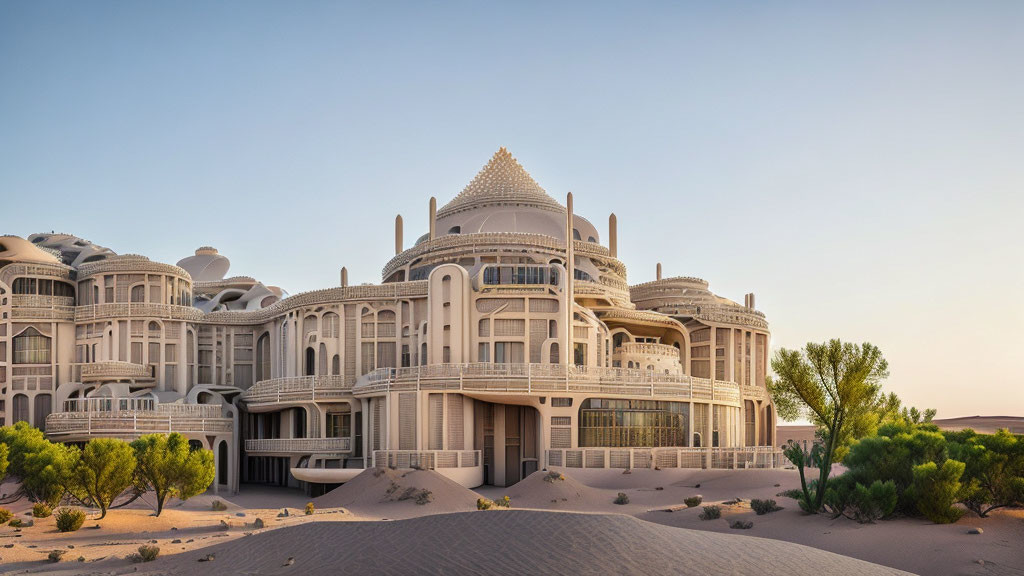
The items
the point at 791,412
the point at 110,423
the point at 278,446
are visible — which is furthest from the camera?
the point at 278,446

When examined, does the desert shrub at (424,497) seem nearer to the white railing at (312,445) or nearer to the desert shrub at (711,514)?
the desert shrub at (711,514)

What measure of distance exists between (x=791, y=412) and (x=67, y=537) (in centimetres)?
2833

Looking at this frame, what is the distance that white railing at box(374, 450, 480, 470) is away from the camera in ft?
161

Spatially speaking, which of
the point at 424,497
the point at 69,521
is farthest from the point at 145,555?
the point at 424,497

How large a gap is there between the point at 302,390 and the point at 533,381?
17.3m

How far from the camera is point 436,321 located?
187ft

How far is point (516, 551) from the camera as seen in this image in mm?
25359

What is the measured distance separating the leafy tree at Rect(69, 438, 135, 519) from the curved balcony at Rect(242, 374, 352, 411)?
840 inches

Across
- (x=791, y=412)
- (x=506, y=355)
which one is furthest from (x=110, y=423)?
(x=791, y=412)

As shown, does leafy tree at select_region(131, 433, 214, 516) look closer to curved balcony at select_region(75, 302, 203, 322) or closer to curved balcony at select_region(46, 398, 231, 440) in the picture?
curved balcony at select_region(46, 398, 231, 440)

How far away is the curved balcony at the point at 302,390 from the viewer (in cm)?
5956

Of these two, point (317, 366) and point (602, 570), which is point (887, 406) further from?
point (602, 570)

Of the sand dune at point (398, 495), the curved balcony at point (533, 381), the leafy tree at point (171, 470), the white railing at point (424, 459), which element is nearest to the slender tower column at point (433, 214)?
the curved balcony at point (533, 381)

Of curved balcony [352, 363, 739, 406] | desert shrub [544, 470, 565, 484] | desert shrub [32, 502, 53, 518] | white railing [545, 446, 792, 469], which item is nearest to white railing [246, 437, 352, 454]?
curved balcony [352, 363, 739, 406]
